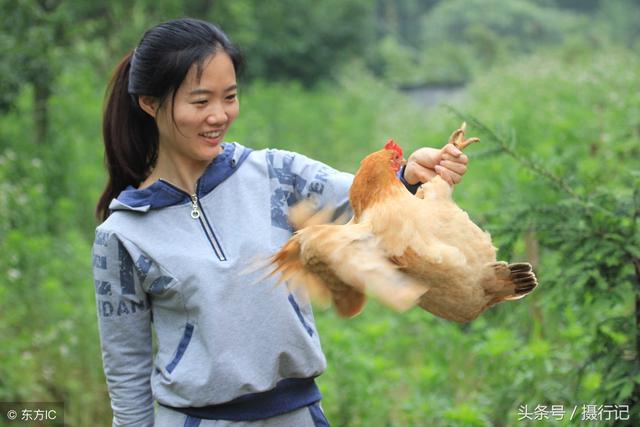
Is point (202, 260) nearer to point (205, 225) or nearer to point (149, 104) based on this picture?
point (205, 225)

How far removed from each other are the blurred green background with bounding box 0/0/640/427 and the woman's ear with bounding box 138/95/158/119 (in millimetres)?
1044

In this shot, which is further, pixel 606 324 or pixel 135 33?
pixel 135 33

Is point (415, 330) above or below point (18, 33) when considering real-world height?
below

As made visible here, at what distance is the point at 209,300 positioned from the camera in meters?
2.03

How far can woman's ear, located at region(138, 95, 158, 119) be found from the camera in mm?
2150

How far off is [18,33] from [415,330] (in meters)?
4.03

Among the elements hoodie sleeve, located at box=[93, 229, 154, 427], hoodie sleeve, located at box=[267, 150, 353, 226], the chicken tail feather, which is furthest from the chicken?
hoodie sleeve, located at box=[93, 229, 154, 427]

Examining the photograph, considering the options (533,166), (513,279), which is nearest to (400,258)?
(513,279)

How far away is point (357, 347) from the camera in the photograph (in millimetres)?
4031

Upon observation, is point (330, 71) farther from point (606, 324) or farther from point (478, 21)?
point (606, 324)

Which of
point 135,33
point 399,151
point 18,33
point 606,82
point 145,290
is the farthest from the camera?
point 135,33

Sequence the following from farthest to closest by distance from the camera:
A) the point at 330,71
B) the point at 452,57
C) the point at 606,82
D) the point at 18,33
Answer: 1. the point at 452,57
2. the point at 330,71
3. the point at 606,82
4. the point at 18,33

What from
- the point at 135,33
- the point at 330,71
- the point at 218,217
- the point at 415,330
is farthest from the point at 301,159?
the point at 330,71

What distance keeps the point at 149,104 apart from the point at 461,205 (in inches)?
124
